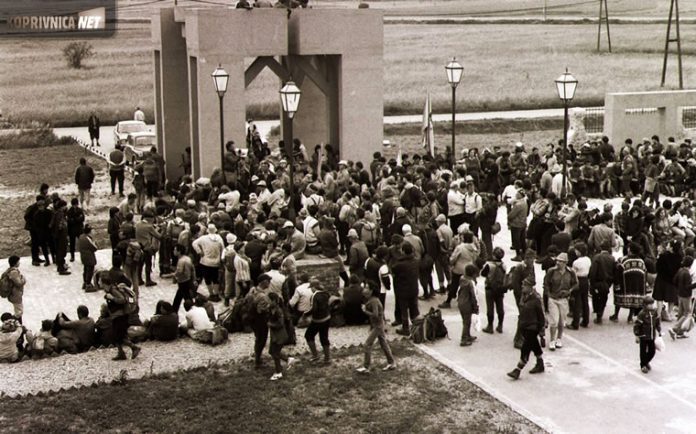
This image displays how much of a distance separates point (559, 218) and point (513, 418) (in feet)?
25.4

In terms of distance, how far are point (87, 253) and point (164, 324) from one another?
431 centimetres

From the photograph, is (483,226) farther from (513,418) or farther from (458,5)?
(458,5)

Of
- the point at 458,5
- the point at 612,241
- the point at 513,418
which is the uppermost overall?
the point at 458,5

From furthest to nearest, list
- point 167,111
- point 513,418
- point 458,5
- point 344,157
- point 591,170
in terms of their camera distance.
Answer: point 458,5, point 167,111, point 344,157, point 591,170, point 513,418

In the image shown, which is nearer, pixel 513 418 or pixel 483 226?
pixel 513 418

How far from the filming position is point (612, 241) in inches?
787

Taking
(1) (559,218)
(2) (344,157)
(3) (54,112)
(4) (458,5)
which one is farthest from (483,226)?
(4) (458,5)

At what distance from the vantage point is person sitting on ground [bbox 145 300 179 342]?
17875 mm

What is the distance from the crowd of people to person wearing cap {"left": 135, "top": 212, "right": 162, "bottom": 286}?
0.11 feet

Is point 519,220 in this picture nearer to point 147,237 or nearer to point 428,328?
point 428,328

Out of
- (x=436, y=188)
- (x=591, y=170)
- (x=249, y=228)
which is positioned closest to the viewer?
(x=249, y=228)

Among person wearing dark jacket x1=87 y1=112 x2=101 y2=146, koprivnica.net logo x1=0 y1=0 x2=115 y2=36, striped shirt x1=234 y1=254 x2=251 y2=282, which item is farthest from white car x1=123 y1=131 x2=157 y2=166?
koprivnica.net logo x1=0 y1=0 x2=115 y2=36

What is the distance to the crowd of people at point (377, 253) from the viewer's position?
17.1 m

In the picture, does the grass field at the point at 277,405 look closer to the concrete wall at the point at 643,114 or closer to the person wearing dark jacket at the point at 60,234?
the person wearing dark jacket at the point at 60,234
